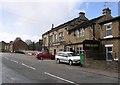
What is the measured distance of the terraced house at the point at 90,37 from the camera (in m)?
30.6

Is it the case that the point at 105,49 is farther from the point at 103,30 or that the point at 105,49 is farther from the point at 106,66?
the point at 106,66

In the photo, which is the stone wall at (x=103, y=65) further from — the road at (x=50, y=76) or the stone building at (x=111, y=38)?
the stone building at (x=111, y=38)

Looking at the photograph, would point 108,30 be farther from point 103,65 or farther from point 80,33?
point 80,33

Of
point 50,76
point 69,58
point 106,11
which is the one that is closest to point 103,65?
point 50,76

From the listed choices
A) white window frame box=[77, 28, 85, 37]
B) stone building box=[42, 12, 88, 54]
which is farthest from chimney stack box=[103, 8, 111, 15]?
stone building box=[42, 12, 88, 54]

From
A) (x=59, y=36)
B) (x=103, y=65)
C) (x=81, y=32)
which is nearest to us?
(x=103, y=65)

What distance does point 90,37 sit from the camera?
125 feet

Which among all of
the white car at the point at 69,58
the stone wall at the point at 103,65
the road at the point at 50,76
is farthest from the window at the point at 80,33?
the road at the point at 50,76

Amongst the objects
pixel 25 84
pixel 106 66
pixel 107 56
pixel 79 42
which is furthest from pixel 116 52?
pixel 25 84

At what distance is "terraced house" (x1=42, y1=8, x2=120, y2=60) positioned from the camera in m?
30.6

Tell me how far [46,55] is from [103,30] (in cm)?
1670

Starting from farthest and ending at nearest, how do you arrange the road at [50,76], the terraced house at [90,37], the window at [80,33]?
the window at [80,33], the terraced house at [90,37], the road at [50,76]

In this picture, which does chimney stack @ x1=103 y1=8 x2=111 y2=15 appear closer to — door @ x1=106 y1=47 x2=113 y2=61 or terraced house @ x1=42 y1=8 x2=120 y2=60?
terraced house @ x1=42 y1=8 x2=120 y2=60

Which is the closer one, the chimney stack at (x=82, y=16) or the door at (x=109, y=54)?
the door at (x=109, y=54)
